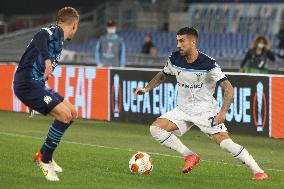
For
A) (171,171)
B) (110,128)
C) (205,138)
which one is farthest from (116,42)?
(171,171)

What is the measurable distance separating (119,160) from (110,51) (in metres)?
9.70

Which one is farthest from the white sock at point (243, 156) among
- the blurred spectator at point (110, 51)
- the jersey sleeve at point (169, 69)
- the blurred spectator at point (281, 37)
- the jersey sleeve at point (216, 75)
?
the blurred spectator at point (281, 37)

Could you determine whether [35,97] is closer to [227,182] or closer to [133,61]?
[227,182]

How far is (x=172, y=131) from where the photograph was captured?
11367 mm

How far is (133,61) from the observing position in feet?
98.6

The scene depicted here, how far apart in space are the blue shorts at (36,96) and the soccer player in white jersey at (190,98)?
1.55 meters

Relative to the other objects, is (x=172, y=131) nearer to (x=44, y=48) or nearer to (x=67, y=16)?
(x=67, y=16)

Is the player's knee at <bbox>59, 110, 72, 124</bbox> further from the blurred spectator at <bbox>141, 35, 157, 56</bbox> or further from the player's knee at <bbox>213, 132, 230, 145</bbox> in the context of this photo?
the blurred spectator at <bbox>141, 35, 157, 56</bbox>

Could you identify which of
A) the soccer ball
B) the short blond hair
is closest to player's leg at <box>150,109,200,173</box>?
the soccer ball

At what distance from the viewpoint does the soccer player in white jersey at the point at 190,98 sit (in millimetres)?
11055

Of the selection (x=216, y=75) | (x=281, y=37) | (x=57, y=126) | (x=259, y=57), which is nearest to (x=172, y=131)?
(x=216, y=75)

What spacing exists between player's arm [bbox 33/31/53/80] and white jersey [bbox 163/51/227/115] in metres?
Result: 1.92

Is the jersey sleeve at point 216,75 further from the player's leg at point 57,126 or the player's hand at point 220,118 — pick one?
the player's leg at point 57,126

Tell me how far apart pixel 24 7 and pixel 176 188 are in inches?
1315
